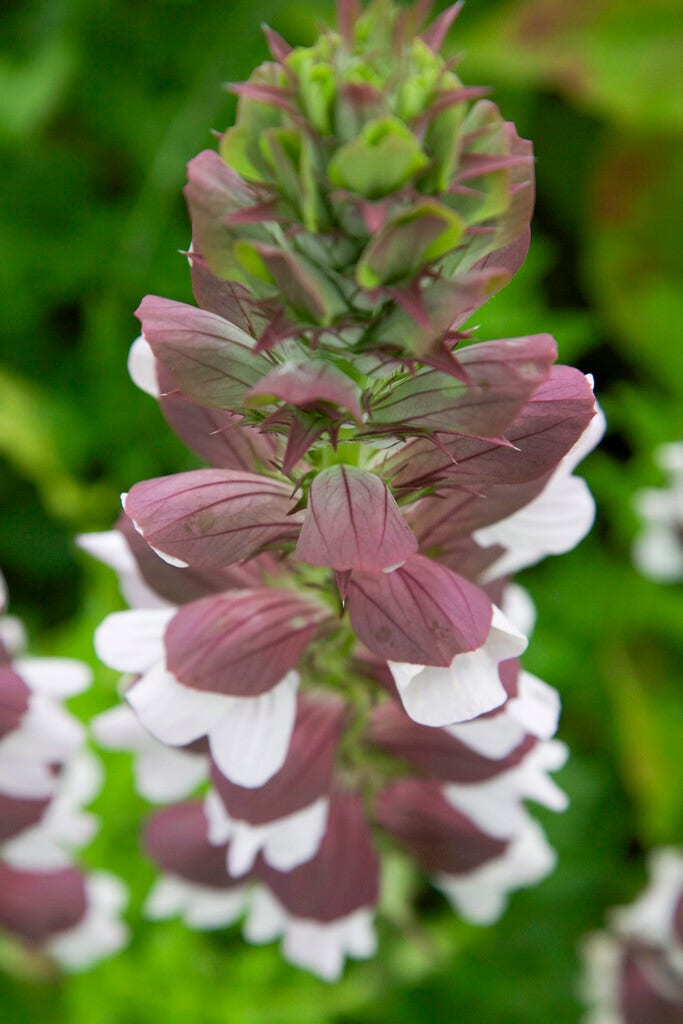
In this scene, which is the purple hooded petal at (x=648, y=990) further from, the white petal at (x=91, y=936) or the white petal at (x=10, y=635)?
the white petal at (x=10, y=635)

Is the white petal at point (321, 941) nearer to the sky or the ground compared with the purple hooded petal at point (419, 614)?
nearer to the ground

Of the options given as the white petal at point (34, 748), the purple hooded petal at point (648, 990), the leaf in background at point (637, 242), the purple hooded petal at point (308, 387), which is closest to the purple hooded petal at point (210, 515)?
the purple hooded petal at point (308, 387)

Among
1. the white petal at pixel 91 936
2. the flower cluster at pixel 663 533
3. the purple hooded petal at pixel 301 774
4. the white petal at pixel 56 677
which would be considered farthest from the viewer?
the flower cluster at pixel 663 533

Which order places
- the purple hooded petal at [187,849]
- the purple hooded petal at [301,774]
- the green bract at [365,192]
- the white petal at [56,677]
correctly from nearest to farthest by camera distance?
the green bract at [365,192], the purple hooded petal at [301,774], the white petal at [56,677], the purple hooded petal at [187,849]

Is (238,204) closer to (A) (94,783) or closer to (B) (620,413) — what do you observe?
(A) (94,783)

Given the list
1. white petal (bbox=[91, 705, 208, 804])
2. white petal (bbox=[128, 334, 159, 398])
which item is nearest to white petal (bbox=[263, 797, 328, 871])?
white petal (bbox=[91, 705, 208, 804])

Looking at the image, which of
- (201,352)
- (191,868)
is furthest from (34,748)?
(201,352)

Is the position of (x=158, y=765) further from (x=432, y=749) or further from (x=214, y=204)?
(x=214, y=204)
